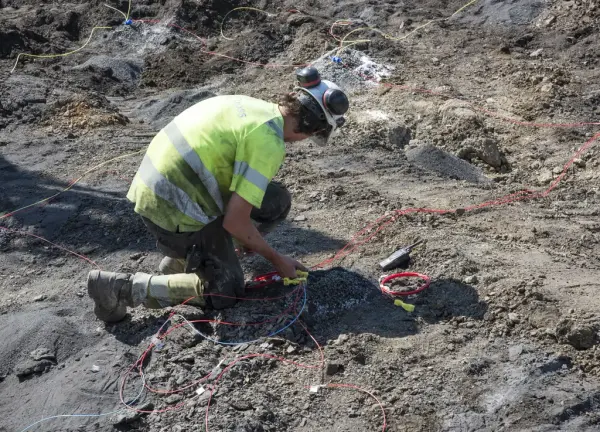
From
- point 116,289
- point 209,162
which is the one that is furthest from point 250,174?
point 116,289

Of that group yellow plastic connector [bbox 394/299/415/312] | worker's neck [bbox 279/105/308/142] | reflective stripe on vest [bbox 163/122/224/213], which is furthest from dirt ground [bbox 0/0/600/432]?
worker's neck [bbox 279/105/308/142]

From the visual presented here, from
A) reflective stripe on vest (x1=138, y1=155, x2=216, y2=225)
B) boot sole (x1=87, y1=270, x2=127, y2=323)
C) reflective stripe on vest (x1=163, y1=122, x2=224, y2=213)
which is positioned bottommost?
boot sole (x1=87, y1=270, x2=127, y2=323)

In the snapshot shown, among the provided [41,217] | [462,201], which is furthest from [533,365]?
[41,217]

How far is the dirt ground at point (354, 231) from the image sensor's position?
376 centimetres

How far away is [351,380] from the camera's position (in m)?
3.87

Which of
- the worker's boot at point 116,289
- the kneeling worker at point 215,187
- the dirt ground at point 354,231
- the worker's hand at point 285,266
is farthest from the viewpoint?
the worker's boot at point 116,289

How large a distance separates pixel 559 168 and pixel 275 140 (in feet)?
12.0

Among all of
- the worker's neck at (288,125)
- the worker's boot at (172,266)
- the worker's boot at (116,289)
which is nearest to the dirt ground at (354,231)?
the worker's boot at (116,289)

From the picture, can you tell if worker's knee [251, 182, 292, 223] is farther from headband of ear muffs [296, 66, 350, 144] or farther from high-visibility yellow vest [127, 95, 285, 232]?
headband of ear muffs [296, 66, 350, 144]

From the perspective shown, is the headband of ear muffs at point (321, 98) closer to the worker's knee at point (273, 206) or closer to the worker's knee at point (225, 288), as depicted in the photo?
the worker's knee at point (273, 206)

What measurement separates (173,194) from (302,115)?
84 cm

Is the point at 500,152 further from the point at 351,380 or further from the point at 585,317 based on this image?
the point at 351,380

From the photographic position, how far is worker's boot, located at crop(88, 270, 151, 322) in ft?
14.3

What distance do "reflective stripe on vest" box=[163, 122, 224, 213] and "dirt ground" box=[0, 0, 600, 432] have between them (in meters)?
0.82
